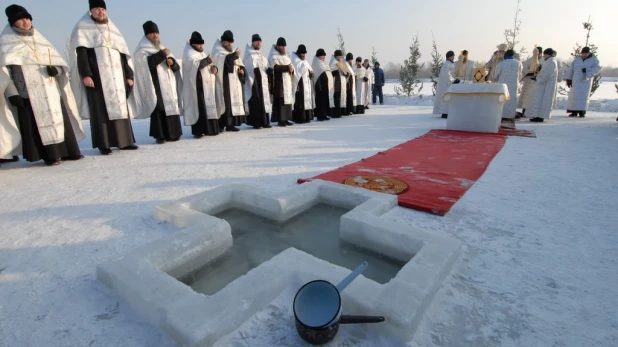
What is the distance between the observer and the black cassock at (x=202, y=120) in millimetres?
6375

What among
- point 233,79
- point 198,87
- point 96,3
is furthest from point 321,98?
point 96,3

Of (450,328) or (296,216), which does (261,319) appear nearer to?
(450,328)

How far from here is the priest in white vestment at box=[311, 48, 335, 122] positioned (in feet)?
31.1

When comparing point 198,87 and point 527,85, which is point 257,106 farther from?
point 527,85

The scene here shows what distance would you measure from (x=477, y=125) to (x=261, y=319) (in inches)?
275

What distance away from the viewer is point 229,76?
274 inches

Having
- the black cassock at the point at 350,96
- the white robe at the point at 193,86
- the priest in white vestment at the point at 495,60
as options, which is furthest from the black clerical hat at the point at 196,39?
the priest in white vestment at the point at 495,60

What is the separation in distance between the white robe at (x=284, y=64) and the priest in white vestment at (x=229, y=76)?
3.67ft

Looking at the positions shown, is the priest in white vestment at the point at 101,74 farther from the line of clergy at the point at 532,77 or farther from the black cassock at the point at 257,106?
the line of clergy at the point at 532,77

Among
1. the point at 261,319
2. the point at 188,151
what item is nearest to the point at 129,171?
the point at 188,151

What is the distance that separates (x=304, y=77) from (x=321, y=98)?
1.13m

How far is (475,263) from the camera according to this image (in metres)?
1.93

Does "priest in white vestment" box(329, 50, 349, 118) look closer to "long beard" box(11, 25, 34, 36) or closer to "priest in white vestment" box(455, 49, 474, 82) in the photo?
"priest in white vestment" box(455, 49, 474, 82)

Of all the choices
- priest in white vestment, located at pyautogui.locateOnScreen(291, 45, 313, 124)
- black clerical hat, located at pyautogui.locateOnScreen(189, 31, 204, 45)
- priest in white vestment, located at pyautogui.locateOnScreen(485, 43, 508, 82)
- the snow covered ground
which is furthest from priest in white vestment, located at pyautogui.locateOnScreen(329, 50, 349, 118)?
the snow covered ground
